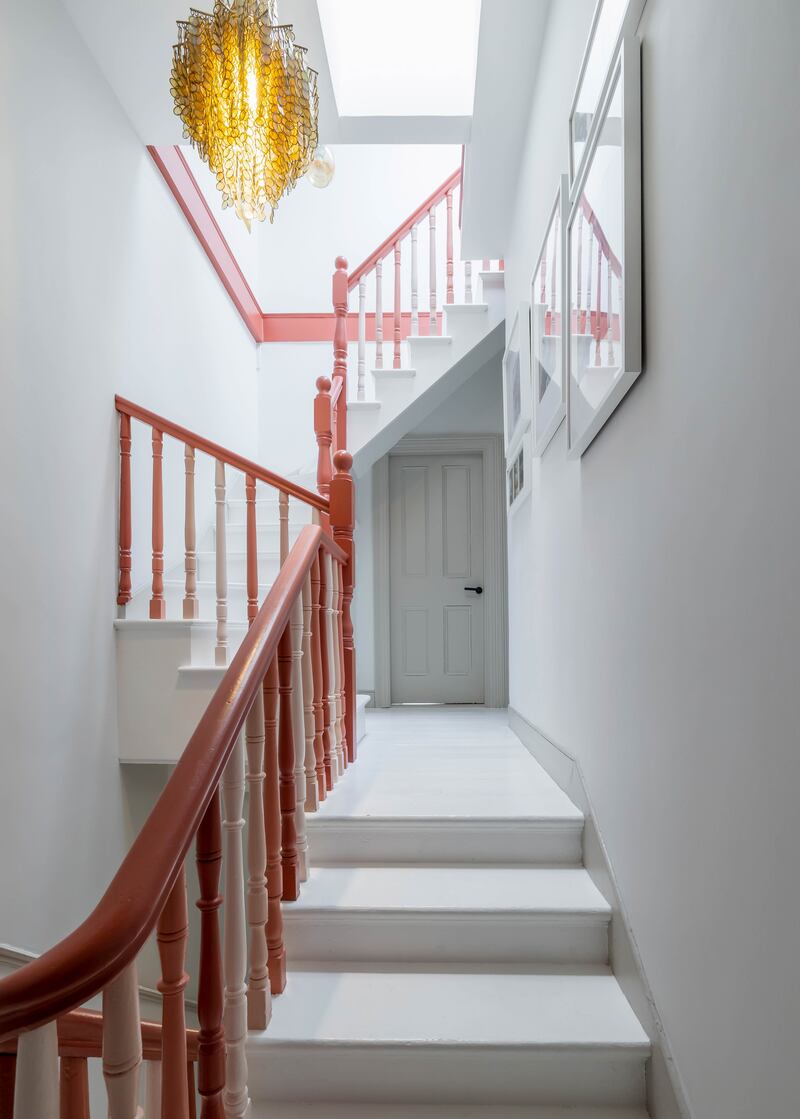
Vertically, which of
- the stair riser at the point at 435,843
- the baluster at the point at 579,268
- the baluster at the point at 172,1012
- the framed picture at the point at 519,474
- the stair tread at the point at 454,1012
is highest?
the baluster at the point at 579,268

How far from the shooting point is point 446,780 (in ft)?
9.74

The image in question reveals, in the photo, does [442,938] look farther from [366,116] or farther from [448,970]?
[366,116]

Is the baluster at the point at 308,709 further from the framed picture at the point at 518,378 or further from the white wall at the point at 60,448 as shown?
the framed picture at the point at 518,378

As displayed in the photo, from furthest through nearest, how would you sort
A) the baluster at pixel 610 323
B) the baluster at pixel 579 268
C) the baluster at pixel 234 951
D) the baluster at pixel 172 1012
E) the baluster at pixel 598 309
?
the baluster at pixel 579 268 → the baluster at pixel 598 309 → the baluster at pixel 610 323 → the baluster at pixel 234 951 → the baluster at pixel 172 1012

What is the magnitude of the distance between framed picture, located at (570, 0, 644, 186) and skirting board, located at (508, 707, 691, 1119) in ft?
5.71

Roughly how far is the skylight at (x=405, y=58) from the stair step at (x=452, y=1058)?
3.63 meters

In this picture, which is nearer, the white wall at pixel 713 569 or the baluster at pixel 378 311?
the white wall at pixel 713 569

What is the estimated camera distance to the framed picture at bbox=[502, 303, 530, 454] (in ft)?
12.5

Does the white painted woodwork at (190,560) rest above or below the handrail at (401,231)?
below

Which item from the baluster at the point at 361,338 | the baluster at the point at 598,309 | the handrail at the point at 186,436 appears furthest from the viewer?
the baluster at the point at 361,338

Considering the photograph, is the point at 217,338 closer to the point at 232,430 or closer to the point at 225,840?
the point at 232,430

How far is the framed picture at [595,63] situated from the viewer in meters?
1.77

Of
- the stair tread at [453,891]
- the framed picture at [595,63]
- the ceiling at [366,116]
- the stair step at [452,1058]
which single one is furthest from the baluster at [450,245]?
the stair step at [452,1058]

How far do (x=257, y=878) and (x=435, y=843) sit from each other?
817 millimetres
